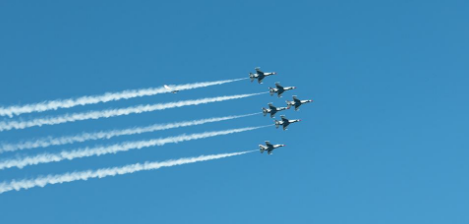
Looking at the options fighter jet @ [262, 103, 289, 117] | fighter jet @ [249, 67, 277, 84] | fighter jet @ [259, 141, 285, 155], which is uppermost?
fighter jet @ [249, 67, 277, 84]

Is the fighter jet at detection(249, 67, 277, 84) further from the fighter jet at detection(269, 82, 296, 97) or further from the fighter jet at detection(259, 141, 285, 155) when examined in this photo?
the fighter jet at detection(259, 141, 285, 155)

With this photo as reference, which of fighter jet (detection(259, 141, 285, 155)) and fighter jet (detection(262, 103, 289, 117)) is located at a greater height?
fighter jet (detection(262, 103, 289, 117))

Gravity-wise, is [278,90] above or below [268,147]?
above

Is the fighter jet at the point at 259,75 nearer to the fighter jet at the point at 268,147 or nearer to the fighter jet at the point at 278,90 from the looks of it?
the fighter jet at the point at 278,90

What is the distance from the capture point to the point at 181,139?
135 m

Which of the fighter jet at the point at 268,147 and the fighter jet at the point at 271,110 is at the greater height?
the fighter jet at the point at 271,110

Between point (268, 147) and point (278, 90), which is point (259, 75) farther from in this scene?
point (268, 147)

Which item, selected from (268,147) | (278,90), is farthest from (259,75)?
(268,147)

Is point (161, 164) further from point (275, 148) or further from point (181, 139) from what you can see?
point (275, 148)

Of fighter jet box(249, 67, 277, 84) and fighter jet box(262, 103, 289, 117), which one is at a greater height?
fighter jet box(249, 67, 277, 84)

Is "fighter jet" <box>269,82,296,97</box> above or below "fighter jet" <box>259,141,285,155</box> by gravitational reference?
above

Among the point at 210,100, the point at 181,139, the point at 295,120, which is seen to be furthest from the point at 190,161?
the point at 295,120

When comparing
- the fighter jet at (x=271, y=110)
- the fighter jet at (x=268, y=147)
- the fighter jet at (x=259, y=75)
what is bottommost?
→ the fighter jet at (x=268, y=147)

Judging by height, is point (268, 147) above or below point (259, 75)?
below
